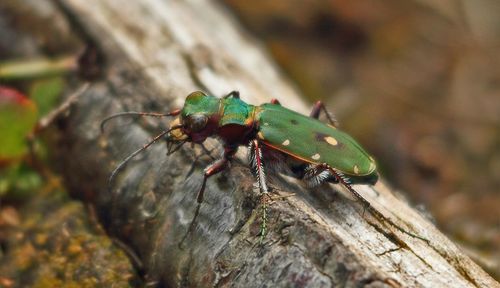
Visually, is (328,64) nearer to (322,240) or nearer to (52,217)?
(52,217)

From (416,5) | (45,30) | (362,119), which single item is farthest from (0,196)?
(416,5)

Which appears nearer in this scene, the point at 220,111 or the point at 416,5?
the point at 220,111

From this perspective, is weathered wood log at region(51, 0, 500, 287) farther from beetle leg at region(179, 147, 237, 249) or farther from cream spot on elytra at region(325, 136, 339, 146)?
cream spot on elytra at region(325, 136, 339, 146)

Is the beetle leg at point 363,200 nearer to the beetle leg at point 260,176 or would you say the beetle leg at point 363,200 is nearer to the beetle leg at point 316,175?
the beetle leg at point 316,175

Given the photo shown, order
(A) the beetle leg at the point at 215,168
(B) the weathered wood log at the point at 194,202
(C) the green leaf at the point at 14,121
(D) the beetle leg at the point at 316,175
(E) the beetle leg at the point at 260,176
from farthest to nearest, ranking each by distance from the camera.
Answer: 1. (C) the green leaf at the point at 14,121
2. (D) the beetle leg at the point at 316,175
3. (A) the beetle leg at the point at 215,168
4. (E) the beetle leg at the point at 260,176
5. (B) the weathered wood log at the point at 194,202

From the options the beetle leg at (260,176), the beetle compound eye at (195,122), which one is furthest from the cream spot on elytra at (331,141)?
the beetle compound eye at (195,122)

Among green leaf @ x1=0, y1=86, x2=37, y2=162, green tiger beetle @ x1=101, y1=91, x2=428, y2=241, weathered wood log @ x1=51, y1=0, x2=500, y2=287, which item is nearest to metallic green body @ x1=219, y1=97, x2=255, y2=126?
green tiger beetle @ x1=101, y1=91, x2=428, y2=241

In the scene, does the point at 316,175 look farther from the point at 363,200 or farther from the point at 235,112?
the point at 235,112
